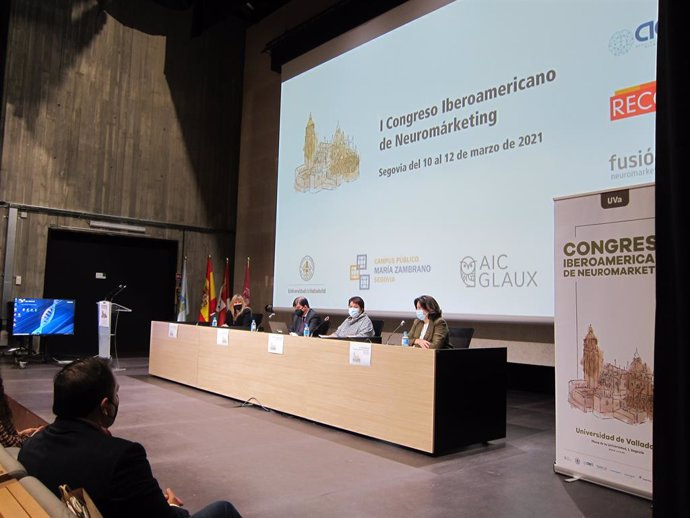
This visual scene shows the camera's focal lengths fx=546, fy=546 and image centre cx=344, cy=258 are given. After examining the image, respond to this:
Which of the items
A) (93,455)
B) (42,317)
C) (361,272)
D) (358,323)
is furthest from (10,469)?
(42,317)

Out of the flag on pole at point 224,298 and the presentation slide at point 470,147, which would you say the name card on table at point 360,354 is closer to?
the presentation slide at point 470,147

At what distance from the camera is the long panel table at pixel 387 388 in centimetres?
351

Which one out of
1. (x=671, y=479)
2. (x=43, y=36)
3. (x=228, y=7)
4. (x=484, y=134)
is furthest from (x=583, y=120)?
(x=43, y=36)

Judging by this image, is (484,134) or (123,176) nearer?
(484,134)

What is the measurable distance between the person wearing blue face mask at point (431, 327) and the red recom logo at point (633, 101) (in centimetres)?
219

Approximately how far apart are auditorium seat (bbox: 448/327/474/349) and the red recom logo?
2.17 m

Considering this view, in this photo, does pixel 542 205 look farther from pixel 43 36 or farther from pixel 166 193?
pixel 43 36

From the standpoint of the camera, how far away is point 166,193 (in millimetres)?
9945

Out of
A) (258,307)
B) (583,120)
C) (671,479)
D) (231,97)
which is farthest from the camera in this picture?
(231,97)

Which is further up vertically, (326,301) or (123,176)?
(123,176)

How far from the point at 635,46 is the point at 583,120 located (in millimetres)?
676

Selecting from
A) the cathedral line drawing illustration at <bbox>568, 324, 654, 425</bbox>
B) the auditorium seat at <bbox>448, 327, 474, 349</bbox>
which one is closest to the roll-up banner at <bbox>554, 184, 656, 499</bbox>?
the cathedral line drawing illustration at <bbox>568, 324, 654, 425</bbox>

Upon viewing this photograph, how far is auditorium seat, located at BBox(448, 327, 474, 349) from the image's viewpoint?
490 centimetres

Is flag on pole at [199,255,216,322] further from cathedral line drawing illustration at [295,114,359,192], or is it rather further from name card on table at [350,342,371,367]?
name card on table at [350,342,371,367]
